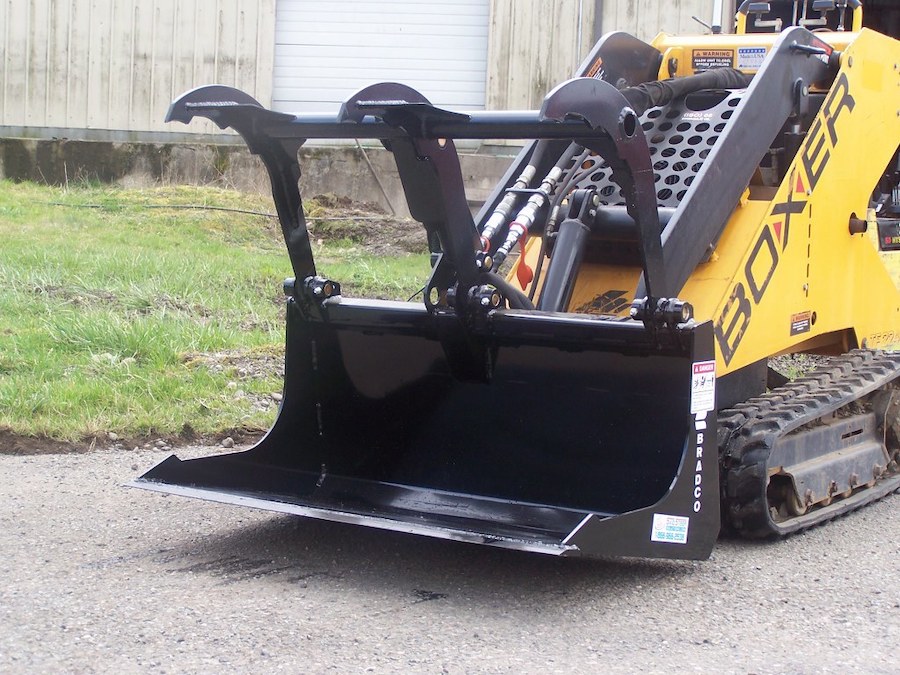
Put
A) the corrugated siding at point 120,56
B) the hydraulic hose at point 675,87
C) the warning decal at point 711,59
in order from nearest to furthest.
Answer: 1. the hydraulic hose at point 675,87
2. the warning decal at point 711,59
3. the corrugated siding at point 120,56

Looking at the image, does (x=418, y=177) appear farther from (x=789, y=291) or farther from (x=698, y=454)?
(x=789, y=291)

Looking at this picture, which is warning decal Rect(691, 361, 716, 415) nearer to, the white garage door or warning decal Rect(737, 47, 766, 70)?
warning decal Rect(737, 47, 766, 70)

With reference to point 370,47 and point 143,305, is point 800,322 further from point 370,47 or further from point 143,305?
point 370,47

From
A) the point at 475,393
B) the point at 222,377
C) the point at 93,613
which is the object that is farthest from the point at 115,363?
the point at 93,613

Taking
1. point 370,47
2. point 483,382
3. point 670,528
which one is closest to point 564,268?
point 483,382

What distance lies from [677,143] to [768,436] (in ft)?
4.82

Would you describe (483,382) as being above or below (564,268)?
below

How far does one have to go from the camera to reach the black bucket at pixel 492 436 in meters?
4.43

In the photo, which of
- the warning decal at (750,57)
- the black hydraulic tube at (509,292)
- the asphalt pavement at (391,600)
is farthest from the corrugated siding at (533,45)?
the asphalt pavement at (391,600)

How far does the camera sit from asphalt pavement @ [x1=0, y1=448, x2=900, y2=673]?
364cm

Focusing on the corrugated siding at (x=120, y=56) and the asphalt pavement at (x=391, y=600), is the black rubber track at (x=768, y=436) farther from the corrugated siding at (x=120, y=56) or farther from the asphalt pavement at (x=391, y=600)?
the corrugated siding at (x=120, y=56)

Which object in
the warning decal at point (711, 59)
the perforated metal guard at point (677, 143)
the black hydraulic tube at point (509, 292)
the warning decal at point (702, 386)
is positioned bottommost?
the warning decal at point (702, 386)

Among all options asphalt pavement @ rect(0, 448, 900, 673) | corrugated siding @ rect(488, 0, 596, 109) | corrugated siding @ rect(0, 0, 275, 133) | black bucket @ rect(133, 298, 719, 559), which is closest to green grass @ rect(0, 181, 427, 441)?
asphalt pavement @ rect(0, 448, 900, 673)

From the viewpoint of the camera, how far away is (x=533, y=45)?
1591cm
